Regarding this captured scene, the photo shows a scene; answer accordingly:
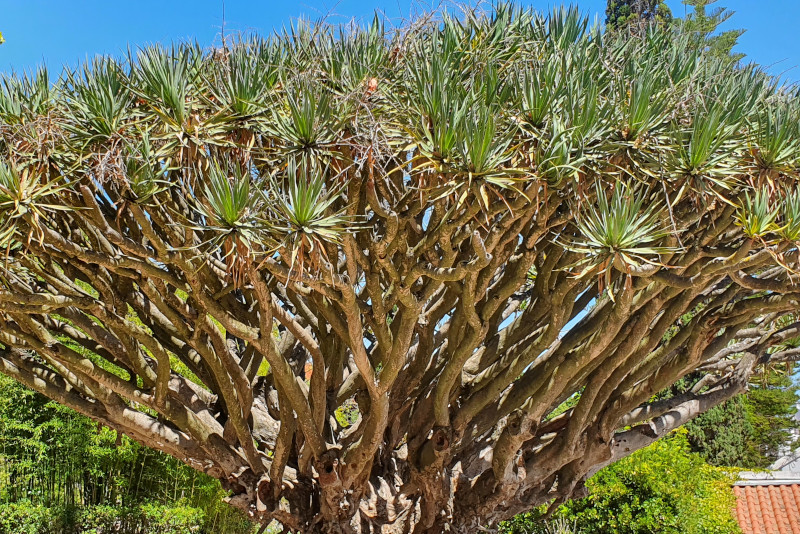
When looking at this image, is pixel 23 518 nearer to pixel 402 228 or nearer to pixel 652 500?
pixel 402 228

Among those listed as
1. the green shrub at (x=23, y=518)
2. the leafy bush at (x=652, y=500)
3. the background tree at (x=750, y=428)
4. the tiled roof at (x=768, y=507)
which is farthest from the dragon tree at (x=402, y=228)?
the background tree at (x=750, y=428)

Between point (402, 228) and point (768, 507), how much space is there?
45.2 ft

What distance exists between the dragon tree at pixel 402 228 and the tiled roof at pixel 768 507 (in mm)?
9875

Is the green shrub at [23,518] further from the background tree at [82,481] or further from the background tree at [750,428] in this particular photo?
the background tree at [750,428]

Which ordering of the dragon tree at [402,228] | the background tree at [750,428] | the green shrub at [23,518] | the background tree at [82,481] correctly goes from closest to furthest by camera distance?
the dragon tree at [402,228] → the green shrub at [23,518] → the background tree at [82,481] → the background tree at [750,428]

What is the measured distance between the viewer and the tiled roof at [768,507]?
1459 centimetres

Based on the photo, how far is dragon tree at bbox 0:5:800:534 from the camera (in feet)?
14.3

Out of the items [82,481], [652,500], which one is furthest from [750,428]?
[82,481]

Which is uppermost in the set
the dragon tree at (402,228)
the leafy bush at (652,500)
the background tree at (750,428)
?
the background tree at (750,428)

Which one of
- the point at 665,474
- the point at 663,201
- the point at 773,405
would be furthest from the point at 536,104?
the point at 773,405

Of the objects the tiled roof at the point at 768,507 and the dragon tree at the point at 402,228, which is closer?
the dragon tree at the point at 402,228

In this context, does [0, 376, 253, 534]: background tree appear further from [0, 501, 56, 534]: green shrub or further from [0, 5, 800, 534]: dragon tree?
[0, 5, 800, 534]: dragon tree

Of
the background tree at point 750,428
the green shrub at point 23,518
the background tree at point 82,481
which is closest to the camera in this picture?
the green shrub at point 23,518

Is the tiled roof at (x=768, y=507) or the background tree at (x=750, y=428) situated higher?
the background tree at (x=750, y=428)
